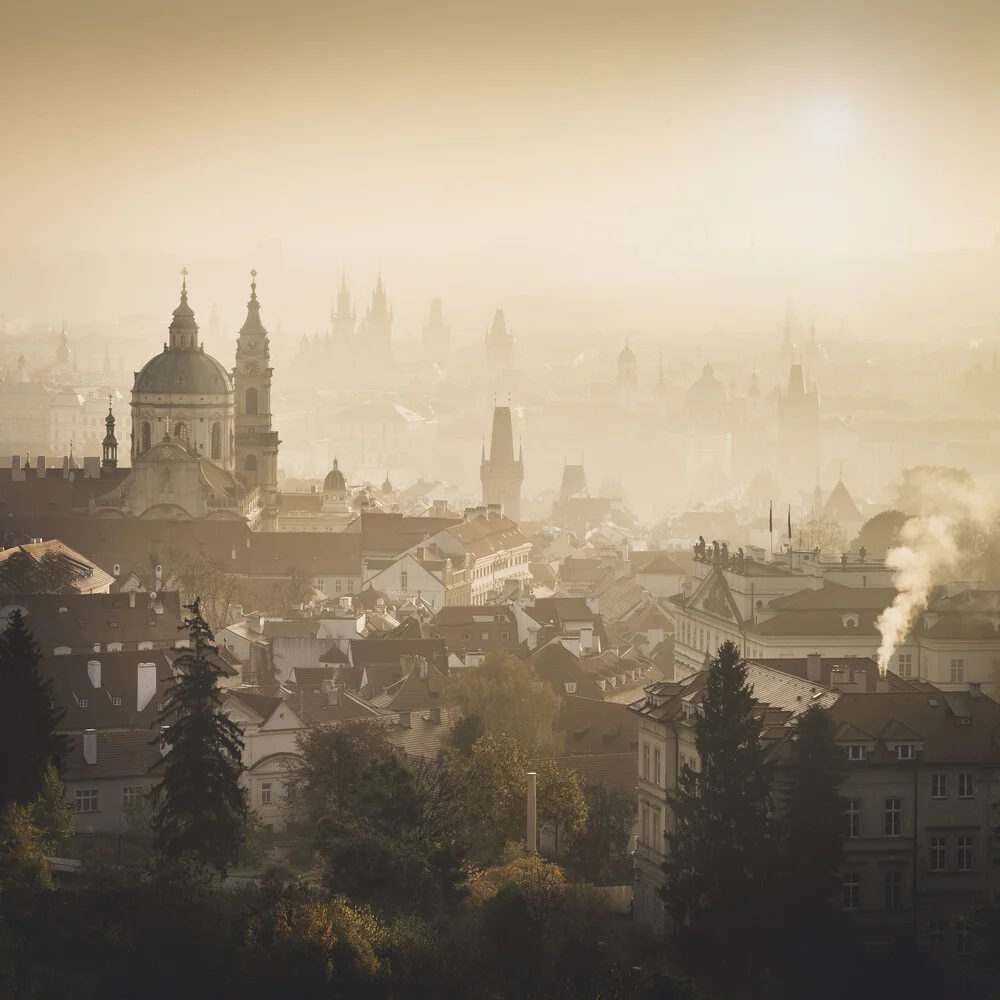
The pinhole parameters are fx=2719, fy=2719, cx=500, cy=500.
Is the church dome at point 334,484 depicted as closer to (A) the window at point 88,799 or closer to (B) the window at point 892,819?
(A) the window at point 88,799

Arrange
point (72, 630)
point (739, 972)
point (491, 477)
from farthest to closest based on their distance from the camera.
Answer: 1. point (491, 477)
2. point (72, 630)
3. point (739, 972)

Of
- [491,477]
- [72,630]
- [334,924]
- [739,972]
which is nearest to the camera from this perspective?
[334,924]

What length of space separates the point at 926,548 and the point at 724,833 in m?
32.5

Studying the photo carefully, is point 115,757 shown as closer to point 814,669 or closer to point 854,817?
point 814,669

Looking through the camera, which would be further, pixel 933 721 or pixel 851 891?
pixel 933 721

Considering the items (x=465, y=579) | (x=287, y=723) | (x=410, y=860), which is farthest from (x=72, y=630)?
(x=465, y=579)

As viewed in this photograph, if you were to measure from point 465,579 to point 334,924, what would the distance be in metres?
60.8

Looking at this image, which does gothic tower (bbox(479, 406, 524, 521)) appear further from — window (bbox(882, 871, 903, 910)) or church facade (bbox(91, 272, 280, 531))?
window (bbox(882, 871, 903, 910))

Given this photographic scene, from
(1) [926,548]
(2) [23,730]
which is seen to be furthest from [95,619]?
(2) [23,730]

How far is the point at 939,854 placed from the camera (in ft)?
126

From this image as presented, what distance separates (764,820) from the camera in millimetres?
36094

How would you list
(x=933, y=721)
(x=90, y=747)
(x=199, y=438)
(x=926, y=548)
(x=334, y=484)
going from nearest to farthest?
(x=933, y=721) < (x=90, y=747) < (x=926, y=548) < (x=199, y=438) < (x=334, y=484)

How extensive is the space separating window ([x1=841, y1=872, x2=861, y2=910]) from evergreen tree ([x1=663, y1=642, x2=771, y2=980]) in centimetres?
160

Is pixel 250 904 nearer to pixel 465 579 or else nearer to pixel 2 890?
pixel 2 890
